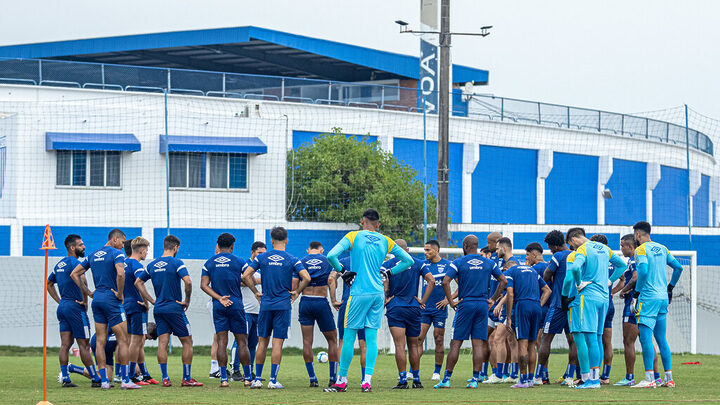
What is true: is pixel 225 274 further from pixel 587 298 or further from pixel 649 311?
pixel 649 311

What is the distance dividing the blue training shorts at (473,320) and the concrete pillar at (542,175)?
34.2 m

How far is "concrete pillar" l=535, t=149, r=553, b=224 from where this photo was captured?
46.7 m

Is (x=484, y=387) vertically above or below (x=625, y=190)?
below

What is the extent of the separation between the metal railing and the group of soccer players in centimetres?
2056

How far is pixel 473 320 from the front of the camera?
13250 millimetres

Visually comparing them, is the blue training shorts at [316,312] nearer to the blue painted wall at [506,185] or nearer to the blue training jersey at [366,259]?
the blue training jersey at [366,259]

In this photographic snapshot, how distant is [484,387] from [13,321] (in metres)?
12.8

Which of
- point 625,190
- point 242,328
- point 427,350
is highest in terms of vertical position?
point 625,190

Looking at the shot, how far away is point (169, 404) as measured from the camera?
35.5 feet

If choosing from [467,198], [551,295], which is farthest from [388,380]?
[467,198]

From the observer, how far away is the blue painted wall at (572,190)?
48.0 meters

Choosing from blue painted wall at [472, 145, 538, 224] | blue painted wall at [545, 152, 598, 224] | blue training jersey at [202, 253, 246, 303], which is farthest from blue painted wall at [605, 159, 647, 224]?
blue training jersey at [202, 253, 246, 303]

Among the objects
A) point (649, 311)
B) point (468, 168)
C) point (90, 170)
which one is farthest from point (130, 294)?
point (468, 168)

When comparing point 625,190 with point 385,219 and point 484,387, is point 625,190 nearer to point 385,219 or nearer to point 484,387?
point 385,219
